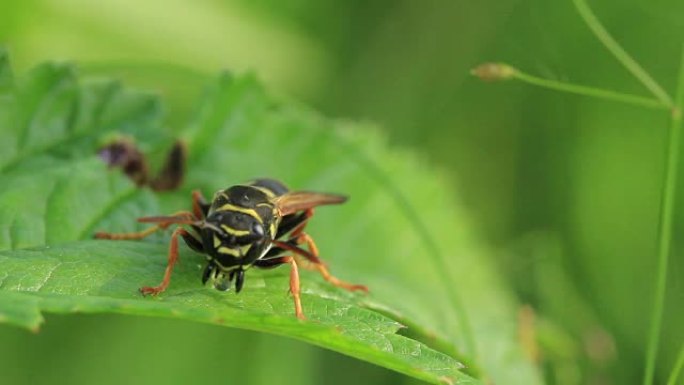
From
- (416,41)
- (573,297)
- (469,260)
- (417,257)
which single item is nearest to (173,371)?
(417,257)

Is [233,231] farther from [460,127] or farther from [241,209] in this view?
[460,127]

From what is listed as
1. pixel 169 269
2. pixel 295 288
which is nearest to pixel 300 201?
pixel 295 288

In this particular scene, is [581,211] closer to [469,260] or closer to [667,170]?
[469,260]

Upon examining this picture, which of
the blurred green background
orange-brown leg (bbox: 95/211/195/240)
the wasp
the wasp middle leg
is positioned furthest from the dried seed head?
the blurred green background

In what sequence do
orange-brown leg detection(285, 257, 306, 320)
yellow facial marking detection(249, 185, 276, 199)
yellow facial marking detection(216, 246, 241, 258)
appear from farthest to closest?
yellow facial marking detection(249, 185, 276, 199)
yellow facial marking detection(216, 246, 241, 258)
orange-brown leg detection(285, 257, 306, 320)

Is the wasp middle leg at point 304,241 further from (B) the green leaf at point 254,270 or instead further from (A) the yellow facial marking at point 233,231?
(A) the yellow facial marking at point 233,231

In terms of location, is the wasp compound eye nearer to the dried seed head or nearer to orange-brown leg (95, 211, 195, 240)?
orange-brown leg (95, 211, 195, 240)
